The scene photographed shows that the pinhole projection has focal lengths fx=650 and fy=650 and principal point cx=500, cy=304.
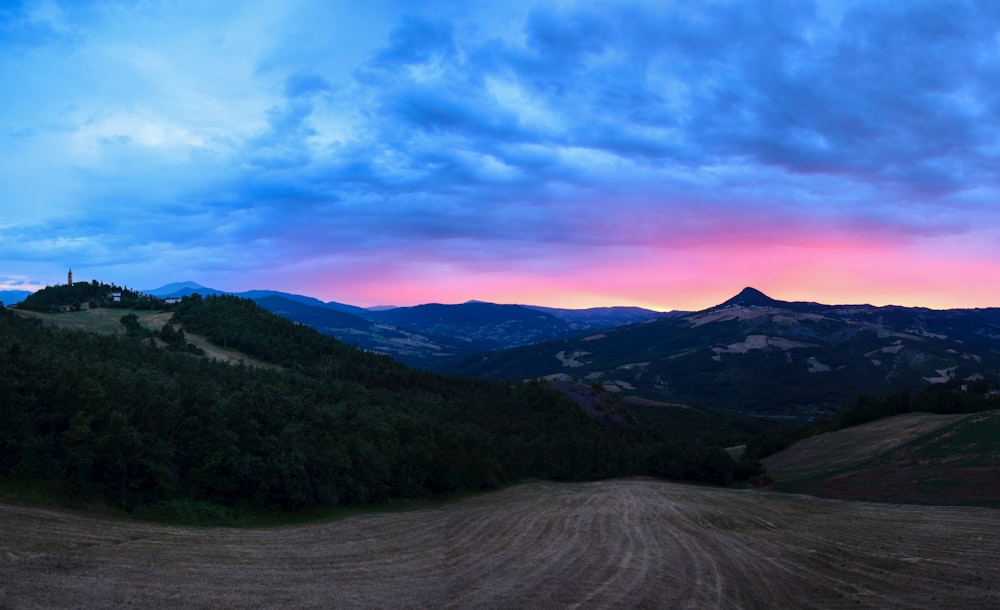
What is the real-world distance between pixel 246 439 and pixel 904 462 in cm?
4920

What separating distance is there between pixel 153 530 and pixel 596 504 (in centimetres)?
2515

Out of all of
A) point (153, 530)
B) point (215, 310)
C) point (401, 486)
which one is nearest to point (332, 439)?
point (401, 486)

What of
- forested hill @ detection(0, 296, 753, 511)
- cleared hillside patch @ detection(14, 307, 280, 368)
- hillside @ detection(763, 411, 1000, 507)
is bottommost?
hillside @ detection(763, 411, 1000, 507)

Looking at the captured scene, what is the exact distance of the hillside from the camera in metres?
40.8

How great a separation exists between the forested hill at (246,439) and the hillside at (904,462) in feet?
32.4

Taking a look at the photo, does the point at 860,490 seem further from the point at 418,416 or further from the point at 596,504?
the point at 418,416

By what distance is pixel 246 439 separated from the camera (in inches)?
1400

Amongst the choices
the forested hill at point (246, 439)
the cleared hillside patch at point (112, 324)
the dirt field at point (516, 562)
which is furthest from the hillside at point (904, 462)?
the cleared hillside patch at point (112, 324)

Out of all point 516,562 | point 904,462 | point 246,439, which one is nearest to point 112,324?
point 246,439

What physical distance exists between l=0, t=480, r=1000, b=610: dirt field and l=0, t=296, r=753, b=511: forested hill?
374cm

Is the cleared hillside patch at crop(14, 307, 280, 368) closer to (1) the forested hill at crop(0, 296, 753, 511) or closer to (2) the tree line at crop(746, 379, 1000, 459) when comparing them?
(1) the forested hill at crop(0, 296, 753, 511)

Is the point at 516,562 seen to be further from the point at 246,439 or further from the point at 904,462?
the point at 904,462

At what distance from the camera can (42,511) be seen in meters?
24.7

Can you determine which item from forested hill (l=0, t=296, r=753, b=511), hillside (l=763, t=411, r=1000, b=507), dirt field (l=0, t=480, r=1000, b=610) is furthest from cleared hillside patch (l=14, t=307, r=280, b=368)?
hillside (l=763, t=411, r=1000, b=507)
